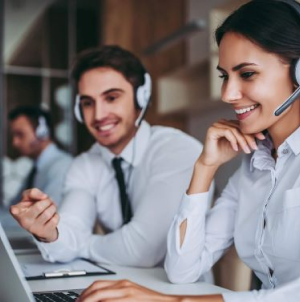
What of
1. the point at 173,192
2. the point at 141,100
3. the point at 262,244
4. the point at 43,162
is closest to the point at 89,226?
the point at 173,192

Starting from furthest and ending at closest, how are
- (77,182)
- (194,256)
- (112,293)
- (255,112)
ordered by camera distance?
(77,182), (194,256), (255,112), (112,293)

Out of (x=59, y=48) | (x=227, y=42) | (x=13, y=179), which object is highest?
(x=59, y=48)

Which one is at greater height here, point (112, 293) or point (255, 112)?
point (255, 112)

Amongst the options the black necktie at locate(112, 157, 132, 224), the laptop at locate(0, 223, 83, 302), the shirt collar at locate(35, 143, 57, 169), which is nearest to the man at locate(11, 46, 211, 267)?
the black necktie at locate(112, 157, 132, 224)

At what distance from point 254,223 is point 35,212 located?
0.61 m

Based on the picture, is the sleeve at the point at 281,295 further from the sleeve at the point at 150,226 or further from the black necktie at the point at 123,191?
the black necktie at the point at 123,191

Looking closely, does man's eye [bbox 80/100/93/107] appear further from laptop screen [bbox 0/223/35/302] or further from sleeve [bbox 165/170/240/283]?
laptop screen [bbox 0/223/35/302]

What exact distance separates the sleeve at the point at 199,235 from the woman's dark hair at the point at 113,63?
68 centimetres

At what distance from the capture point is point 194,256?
1.48 m

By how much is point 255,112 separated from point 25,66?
5.00 meters

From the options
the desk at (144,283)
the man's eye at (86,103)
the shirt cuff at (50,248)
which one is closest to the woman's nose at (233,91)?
the desk at (144,283)

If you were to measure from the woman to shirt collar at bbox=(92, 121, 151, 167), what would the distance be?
0.52 metres

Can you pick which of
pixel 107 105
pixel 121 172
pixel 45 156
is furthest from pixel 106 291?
pixel 45 156

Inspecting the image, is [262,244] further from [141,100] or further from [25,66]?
[25,66]
